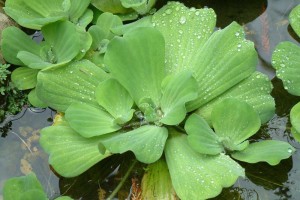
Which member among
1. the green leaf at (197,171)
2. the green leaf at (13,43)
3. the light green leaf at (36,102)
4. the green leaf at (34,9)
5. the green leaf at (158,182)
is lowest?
the green leaf at (158,182)

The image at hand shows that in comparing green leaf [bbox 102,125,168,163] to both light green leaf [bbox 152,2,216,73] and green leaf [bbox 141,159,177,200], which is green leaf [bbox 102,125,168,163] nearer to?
green leaf [bbox 141,159,177,200]

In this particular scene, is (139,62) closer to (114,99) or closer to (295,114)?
(114,99)

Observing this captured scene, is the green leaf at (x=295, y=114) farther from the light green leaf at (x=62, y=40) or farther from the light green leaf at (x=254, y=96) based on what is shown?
the light green leaf at (x=62, y=40)

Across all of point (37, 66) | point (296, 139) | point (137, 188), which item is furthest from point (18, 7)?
point (296, 139)

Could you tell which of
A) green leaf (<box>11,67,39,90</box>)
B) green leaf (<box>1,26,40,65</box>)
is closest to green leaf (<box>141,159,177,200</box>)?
green leaf (<box>11,67,39,90</box>)

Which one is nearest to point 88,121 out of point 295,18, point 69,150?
point 69,150

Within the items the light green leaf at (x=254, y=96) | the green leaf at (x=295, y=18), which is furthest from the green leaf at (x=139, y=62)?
the green leaf at (x=295, y=18)
